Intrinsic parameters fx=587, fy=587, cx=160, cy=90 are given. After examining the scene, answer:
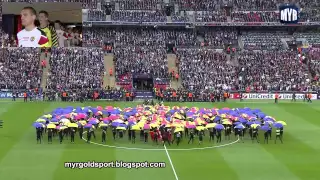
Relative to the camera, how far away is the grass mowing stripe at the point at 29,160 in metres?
28.5

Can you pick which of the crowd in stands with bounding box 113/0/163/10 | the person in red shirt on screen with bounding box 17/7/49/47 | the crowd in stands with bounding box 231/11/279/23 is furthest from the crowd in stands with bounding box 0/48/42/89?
the crowd in stands with bounding box 231/11/279/23

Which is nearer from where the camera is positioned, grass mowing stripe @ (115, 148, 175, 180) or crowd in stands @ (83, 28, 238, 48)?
grass mowing stripe @ (115, 148, 175, 180)

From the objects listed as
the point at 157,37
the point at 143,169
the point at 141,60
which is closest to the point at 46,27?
the point at 141,60

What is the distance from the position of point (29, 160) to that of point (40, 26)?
39.7m

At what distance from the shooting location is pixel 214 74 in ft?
223

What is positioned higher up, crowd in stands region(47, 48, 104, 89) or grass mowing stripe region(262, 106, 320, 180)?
crowd in stands region(47, 48, 104, 89)

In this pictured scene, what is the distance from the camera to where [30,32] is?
226 ft

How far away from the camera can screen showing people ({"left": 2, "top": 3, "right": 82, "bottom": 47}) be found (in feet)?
226

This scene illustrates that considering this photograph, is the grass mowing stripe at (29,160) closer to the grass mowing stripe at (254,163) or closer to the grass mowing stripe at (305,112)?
the grass mowing stripe at (254,163)

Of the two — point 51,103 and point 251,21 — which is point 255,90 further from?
point 51,103

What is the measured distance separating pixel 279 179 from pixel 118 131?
13.1 metres

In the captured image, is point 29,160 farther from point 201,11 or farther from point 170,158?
point 201,11

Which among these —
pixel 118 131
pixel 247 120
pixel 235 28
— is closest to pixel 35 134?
pixel 118 131

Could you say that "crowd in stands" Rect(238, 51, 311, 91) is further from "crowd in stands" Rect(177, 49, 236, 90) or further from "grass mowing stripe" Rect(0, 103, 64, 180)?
"grass mowing stripe" Rect(0, 103, 64, 180)
